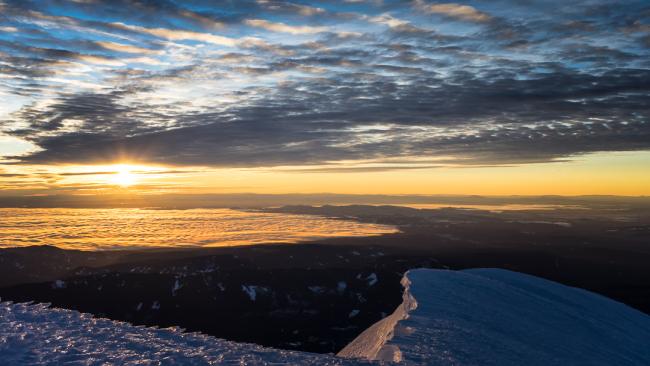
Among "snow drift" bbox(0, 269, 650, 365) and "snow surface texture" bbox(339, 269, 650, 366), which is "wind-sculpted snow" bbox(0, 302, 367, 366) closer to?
"snow drift" bbox(0, 269, 650, 365)

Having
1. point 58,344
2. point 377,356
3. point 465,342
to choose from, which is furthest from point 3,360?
point 465,342

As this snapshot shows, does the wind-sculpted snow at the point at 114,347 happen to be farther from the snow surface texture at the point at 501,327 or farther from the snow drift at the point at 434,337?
the snow surface texture at the point at 501,327

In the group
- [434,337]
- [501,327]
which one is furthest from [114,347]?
[501,327]

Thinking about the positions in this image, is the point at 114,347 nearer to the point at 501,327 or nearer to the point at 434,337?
the point at 434,337

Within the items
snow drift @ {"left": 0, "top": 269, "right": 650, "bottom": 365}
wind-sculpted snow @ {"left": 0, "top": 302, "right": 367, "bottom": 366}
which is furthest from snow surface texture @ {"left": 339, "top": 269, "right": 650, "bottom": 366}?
wind-sculpted snow @ {"left": 0, "top": 302, "right": 367, "bottom": 366}

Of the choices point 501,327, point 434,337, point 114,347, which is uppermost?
point 114,347

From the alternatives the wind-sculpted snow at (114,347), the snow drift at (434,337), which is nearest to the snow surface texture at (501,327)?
the snow drift at (434,337)
